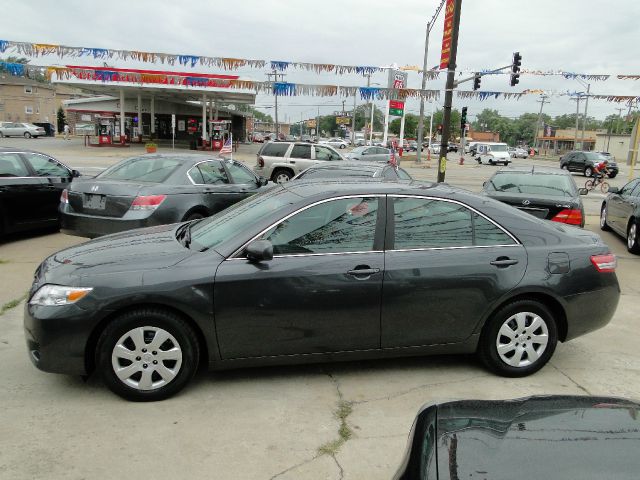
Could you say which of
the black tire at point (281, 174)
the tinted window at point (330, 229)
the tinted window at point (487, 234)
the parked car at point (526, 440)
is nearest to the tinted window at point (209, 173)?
the tinted window at point (330, 229)

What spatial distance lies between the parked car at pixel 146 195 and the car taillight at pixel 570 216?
495 centimetres

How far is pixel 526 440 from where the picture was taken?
1.88 m

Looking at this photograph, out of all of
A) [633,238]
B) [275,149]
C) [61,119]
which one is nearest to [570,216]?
[633,238]

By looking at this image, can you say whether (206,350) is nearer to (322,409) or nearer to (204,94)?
(322,409)

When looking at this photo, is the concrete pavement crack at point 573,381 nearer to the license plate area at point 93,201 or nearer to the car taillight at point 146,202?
the car taillight at point 146,202

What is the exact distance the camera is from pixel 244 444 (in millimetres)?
3227

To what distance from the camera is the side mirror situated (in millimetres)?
3631

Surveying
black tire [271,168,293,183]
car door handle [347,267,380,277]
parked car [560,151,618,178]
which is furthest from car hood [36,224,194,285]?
parked car [560,151,618,178]

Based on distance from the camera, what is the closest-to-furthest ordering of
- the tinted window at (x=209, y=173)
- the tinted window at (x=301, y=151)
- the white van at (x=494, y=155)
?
the tinted window at (x=209, y=173), the tinted window at (x=301, y=151), the white van at (x=494, y=155)

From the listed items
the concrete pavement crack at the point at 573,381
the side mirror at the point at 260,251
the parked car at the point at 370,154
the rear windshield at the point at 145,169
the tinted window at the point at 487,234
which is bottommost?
the concrete pavement crack at the point at 573,381

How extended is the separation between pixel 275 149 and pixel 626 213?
12.3 meters

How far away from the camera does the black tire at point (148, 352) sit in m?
3.55

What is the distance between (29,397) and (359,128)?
509 feet

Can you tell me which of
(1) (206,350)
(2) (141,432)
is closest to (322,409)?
(1) (206,350)
